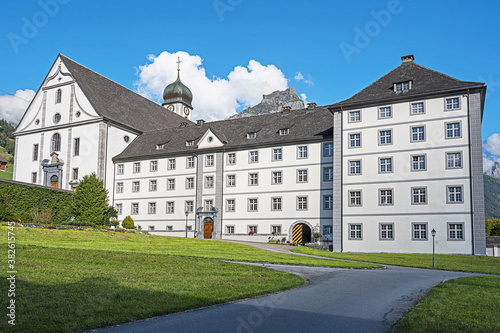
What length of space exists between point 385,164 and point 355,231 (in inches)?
239

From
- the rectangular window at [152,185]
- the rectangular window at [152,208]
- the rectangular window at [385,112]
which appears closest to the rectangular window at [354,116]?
the rectangular window at [385,112]

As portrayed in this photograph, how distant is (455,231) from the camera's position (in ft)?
112

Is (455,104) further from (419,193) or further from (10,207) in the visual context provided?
(10,207)

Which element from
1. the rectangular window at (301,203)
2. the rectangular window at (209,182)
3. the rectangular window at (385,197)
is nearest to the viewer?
the rectangular window at (385,197)

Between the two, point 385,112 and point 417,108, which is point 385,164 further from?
point 417,108

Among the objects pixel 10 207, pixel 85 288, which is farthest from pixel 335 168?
pixel 85 288

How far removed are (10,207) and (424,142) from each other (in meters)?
35.0

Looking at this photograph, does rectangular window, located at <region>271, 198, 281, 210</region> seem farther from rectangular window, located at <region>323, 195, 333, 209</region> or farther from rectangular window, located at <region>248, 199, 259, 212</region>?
rectangular window, located at <region>323, 195, 333, 209</region>

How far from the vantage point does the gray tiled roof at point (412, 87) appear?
3616 cm

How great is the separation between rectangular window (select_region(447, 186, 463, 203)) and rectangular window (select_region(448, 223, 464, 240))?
180cm

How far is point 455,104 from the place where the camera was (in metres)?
35.6

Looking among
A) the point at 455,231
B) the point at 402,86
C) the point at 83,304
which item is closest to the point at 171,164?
the point at 402,86

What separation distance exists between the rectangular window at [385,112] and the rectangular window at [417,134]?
7.58ft

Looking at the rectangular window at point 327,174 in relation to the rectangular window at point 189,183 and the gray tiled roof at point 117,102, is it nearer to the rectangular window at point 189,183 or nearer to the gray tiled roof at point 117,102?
the rectangular window at point 189,183
